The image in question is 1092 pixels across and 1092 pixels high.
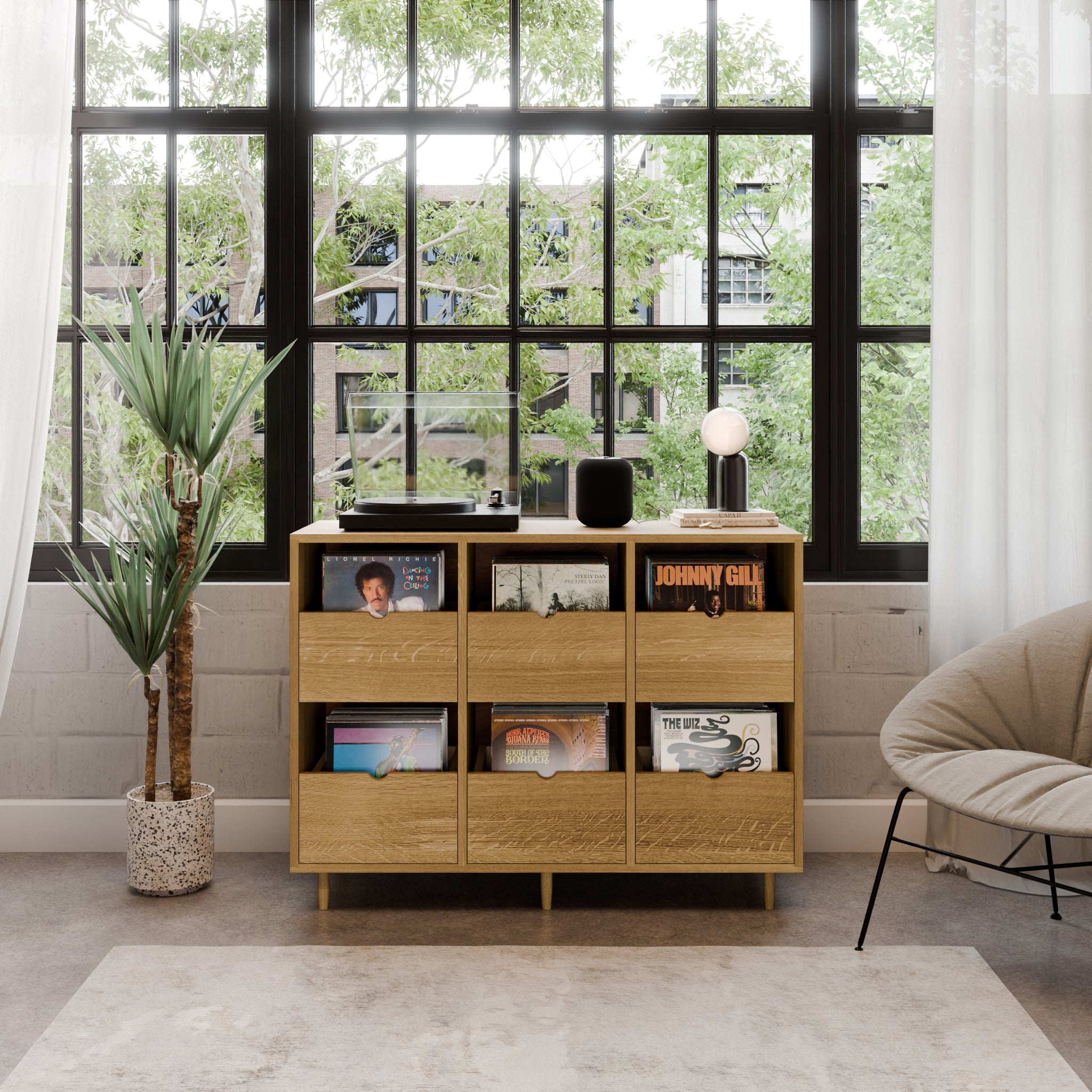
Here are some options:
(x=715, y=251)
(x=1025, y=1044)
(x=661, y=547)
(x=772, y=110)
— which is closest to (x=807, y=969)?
(x=1025, y=1044)

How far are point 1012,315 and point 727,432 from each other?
0.74m

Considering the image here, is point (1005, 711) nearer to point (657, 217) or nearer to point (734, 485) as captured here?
point (734, 485)

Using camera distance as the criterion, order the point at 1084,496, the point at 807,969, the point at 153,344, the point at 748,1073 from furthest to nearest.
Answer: the point at 1084,496 → the point at 153,344 → the point at 807,969 → the point at 748,1073

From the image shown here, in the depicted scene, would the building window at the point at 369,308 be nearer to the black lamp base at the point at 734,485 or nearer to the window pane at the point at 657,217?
the window pane at the point at 657,217

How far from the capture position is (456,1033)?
5.97 ft

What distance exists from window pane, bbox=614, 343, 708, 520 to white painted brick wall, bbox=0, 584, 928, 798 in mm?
441

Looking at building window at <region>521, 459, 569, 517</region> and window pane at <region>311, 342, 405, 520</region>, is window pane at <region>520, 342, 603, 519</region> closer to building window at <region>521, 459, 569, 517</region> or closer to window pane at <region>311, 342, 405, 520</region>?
building window at <region>521, 459, 569, 517</region>

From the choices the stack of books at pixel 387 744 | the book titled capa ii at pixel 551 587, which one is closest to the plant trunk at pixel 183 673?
the stack of books at pixel 387 744

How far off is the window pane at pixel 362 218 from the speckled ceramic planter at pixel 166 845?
4.36 feet

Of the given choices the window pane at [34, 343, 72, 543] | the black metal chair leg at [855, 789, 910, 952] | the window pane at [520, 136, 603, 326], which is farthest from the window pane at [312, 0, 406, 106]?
the black metal chair leg at [855, 789, 910, 952]

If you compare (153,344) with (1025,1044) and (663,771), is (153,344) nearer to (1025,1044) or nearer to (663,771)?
(663,771)

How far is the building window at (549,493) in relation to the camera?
2689 millimetres

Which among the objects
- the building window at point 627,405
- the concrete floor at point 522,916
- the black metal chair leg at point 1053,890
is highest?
the building window at point 627,405

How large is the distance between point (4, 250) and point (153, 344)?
46cm
